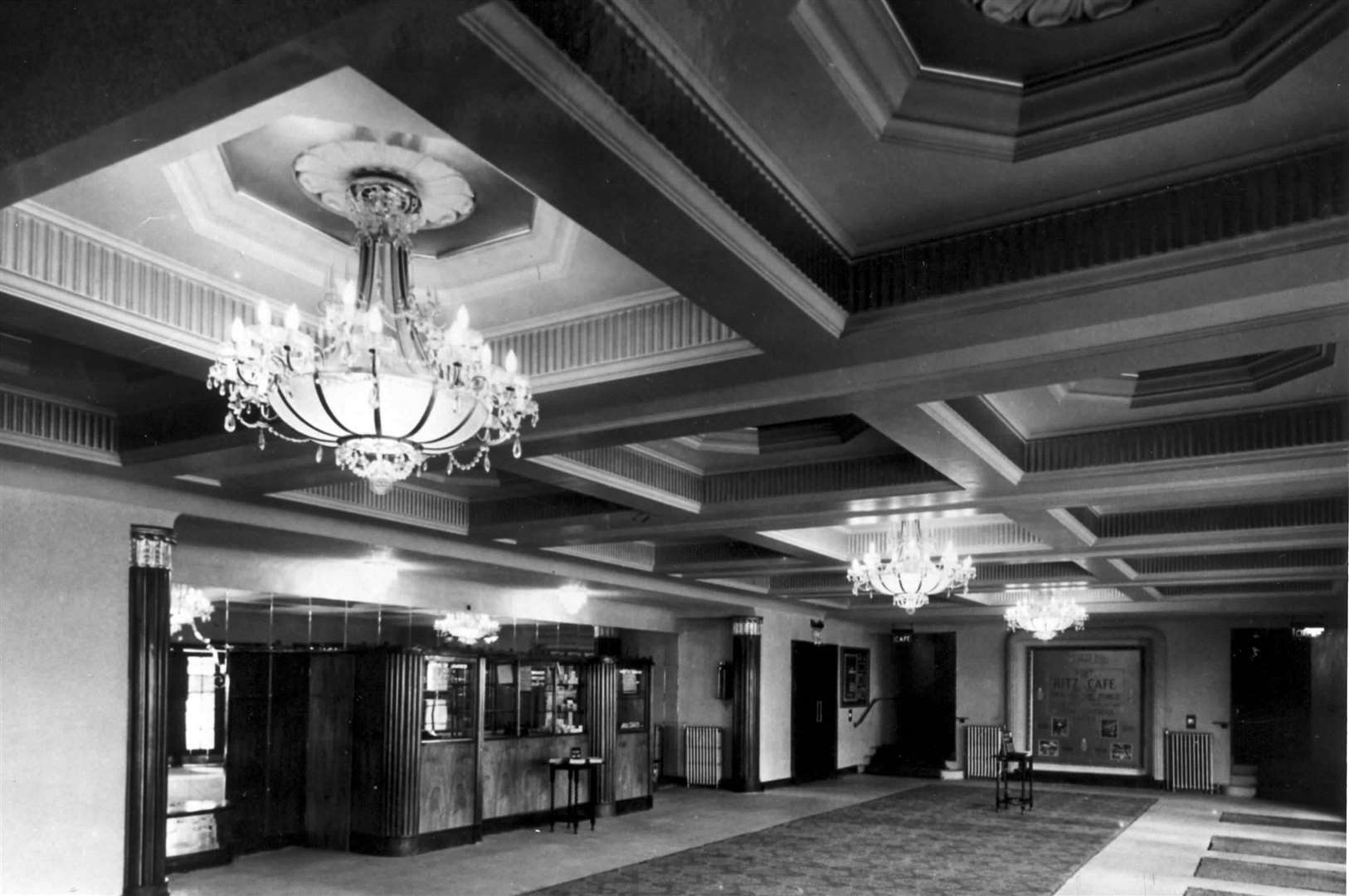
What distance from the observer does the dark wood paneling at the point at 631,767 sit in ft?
45.6

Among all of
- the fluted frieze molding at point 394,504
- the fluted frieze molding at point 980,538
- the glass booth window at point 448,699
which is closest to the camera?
the fluted frieze molding at point 394,504

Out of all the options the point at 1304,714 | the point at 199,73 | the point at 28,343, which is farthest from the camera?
the point at 1304,714

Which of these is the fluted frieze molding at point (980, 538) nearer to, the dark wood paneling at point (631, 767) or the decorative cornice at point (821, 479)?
the decorative cornice at point (821, 479)

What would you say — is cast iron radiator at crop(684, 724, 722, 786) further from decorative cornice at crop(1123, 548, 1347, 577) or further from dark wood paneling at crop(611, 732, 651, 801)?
decorative cornice at crop(1123, 548, 1347, 577)

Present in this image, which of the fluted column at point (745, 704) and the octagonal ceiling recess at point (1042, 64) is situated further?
the fluted column at point (745, 704)

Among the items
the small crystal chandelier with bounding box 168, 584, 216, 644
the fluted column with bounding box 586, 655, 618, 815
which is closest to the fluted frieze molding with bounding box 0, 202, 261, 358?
the small crystal chandelier with bounding box 168, 584, 216, 644

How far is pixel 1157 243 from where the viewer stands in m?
3.51

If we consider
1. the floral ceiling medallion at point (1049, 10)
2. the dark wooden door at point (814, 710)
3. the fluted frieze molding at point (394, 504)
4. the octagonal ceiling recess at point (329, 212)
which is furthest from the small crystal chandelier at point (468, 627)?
the floral ceiling medallion at point (1049, 10)

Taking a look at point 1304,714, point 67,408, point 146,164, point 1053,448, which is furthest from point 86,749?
point 1304,714

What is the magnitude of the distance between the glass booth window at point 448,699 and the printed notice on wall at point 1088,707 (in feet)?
42.3

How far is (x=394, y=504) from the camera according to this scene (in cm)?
884

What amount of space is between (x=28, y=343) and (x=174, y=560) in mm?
4711

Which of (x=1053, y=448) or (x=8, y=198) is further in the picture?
(x=1053, y=448)

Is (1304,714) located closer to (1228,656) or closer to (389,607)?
(1228,656)
